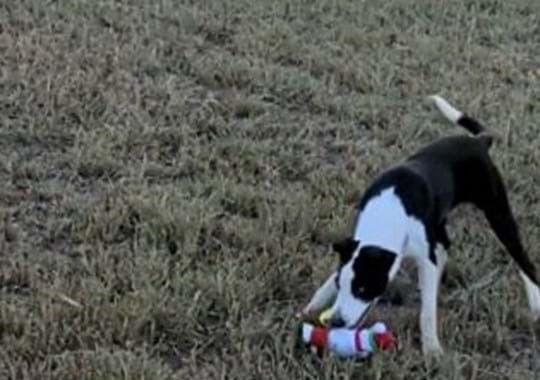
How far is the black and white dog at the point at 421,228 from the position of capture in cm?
463

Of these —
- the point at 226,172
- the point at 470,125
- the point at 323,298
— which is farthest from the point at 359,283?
the point at 226,172

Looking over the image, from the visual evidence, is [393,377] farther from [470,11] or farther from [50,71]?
[470,11]

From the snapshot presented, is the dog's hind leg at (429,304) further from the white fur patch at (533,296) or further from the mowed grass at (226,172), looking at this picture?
the white fur patch at (533,296)

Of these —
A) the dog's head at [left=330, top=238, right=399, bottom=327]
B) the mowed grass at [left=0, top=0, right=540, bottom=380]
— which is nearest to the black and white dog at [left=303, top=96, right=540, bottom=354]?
the dog's head at [left=330, top=238, right=399, bottom=327]

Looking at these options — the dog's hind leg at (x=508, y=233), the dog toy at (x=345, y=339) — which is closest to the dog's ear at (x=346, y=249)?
the dog toy at (x=345, y=339)

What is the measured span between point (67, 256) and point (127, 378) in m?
1.25

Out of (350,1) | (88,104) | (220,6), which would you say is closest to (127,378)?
(88,104)

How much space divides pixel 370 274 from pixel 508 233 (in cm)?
111

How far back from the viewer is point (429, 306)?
4.97m

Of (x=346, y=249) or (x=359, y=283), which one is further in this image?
(x=346, y=249)

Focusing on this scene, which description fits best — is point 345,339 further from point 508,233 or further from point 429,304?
point 508,233

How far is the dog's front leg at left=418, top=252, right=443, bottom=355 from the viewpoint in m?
4.91

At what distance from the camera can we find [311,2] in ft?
35.7

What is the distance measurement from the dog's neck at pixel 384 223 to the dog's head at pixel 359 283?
0.09 metres
